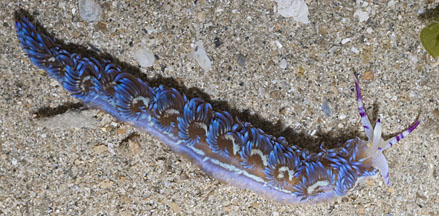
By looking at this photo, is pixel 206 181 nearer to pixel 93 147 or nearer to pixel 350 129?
pixel 93 147

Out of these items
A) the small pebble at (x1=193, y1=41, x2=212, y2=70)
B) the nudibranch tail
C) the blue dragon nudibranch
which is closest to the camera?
the blue dragon nudibranch

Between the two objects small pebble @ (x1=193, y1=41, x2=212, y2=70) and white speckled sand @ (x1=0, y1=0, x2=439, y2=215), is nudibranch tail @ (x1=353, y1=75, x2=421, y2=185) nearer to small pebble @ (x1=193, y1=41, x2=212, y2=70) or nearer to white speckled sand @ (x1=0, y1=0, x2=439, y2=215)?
white speckled sand @ (x1=0, y1=0, x2=439, y2=215)

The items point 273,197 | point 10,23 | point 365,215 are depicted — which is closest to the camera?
point 10,23

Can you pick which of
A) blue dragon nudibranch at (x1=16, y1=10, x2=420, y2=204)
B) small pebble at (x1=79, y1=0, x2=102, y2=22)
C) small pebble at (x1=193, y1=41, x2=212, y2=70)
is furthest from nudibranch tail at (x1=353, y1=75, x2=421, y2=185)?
small pebble at (x1=79, y1=0, x2=102, y2=22)

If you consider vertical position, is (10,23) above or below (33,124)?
above

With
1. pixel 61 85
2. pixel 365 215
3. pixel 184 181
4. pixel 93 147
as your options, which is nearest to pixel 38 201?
pixel 93 147

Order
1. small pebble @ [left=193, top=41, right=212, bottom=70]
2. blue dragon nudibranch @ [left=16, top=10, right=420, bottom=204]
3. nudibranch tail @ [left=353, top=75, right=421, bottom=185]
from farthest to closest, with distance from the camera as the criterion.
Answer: small pebble @ [left=193, top=41, right=212, bottom=70] < nudibranch tail @ [left=353, top=75, right=421, bottom=185] < blue dragon nudibranch @ [left=16, top=10, right=420, bottom=204]

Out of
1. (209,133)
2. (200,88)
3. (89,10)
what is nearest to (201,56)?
(200,88)
